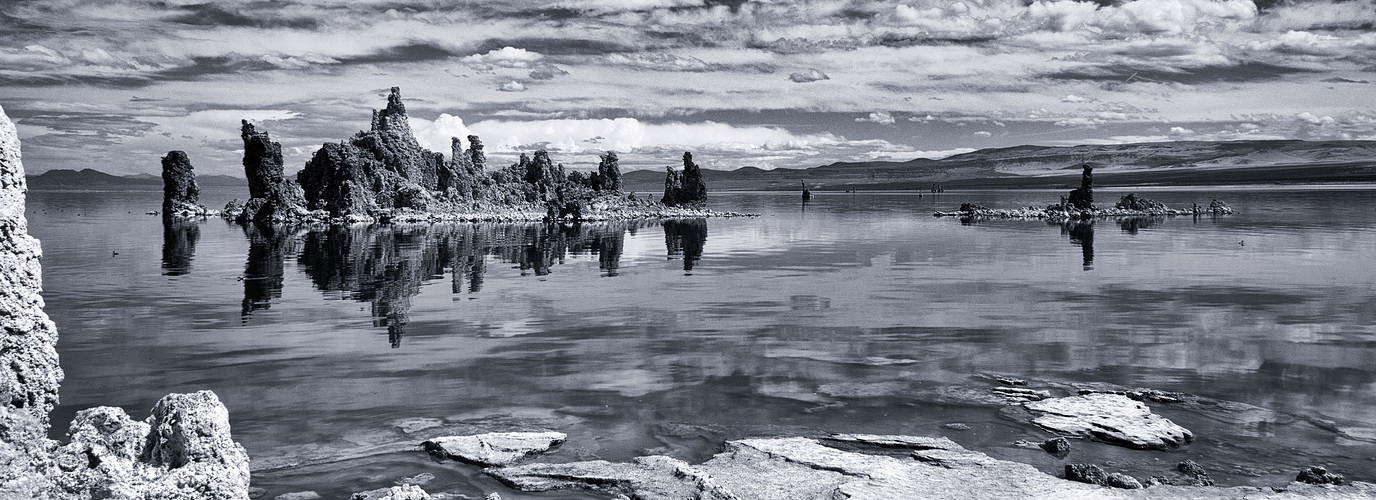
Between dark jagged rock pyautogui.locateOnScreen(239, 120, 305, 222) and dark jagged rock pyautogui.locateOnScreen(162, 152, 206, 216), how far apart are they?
15.7 ft

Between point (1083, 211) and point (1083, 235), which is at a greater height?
point (1083, 211)

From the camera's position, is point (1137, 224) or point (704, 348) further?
point (1137, 224)

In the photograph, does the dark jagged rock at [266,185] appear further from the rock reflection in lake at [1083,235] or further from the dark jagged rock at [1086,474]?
the dark jagged rock at [1086,474]

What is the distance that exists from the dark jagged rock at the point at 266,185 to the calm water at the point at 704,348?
3893 centimetres

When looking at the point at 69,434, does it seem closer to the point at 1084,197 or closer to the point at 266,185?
the point at 266,185

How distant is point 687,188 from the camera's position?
105 m

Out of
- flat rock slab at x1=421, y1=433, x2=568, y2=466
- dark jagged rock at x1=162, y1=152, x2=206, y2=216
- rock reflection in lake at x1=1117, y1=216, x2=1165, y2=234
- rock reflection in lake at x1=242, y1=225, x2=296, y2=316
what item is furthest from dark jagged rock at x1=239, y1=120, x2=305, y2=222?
flat rock slab at x1=421, y1=433, x2=568, y2=466

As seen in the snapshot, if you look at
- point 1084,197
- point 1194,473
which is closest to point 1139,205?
point 1084,197

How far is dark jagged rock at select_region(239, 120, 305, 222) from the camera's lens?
76.8 meters

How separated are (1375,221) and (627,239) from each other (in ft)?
156

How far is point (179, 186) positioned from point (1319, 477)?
96254 millimetres

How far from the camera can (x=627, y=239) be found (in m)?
55.5

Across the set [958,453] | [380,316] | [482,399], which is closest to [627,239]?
[380,316]

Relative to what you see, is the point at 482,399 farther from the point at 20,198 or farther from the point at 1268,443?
the point at 1268,443
